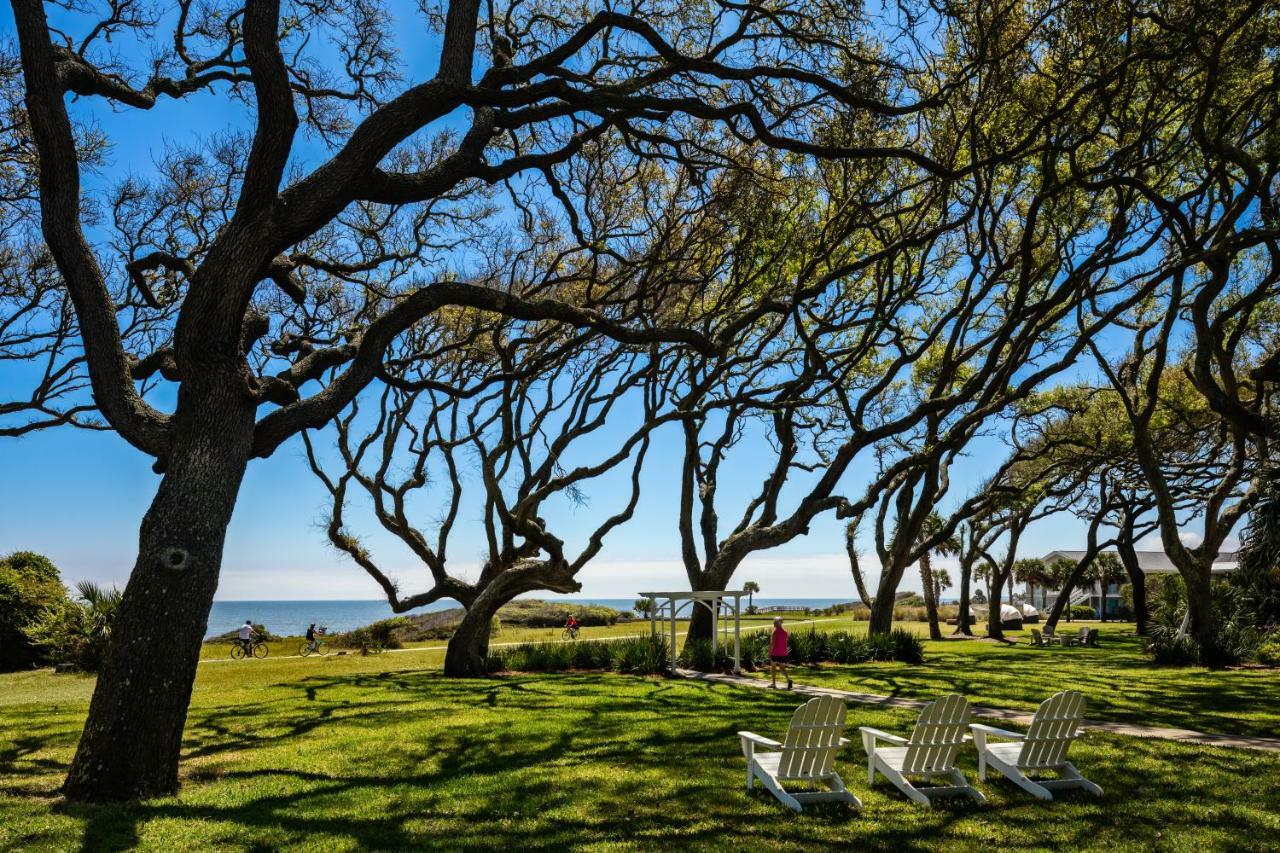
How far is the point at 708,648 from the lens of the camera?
69.3 feet

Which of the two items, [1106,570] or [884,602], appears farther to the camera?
[1106,570]

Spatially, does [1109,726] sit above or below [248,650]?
below

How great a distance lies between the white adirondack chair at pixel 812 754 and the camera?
25.7 feet

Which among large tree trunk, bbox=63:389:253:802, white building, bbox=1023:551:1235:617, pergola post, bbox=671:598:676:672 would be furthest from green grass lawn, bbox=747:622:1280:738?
white building, bbox=1023:551:1235:617

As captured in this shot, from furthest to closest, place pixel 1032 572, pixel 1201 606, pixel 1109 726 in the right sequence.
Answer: pixel 1032 572 → pixel 1201 606 → pixel 1109 726

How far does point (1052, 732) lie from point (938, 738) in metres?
1.34

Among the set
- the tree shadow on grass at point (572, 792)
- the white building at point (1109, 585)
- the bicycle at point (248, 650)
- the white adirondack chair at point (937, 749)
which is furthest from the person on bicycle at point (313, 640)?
the white building at point (1109, 585)

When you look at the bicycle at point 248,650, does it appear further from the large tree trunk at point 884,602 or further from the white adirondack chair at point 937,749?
the white adirondack chair at point 937,749

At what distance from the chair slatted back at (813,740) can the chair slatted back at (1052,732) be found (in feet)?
7.01

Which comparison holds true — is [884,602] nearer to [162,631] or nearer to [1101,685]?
[1101,685]

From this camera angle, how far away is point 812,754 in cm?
796

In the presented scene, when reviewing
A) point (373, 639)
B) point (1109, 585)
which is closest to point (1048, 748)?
point (373, 639)

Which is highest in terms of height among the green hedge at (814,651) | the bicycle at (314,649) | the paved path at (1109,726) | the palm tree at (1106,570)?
the palm tree at (1106,570)

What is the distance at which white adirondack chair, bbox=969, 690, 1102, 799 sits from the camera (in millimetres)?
8406
